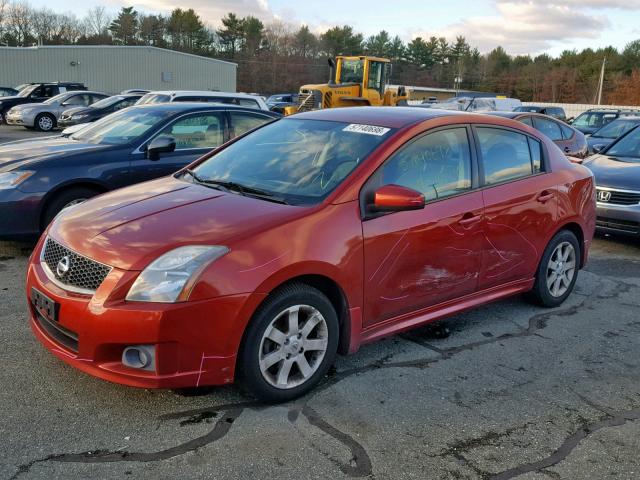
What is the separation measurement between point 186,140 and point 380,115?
3310 mm

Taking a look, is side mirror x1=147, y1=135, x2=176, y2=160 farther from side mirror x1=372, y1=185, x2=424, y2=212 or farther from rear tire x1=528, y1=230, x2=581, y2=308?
rear tire x1=528, y1=230, x2=581, y2=308

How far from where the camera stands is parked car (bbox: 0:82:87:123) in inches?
979

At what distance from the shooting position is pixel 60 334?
3266 mm

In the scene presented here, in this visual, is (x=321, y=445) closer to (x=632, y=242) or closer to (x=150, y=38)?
(x=632, y=242)

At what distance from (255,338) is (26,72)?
47467mm

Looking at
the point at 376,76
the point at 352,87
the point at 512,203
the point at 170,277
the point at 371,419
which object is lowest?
the point at 371,419

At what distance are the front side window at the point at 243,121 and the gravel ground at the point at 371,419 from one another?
372 centimetres

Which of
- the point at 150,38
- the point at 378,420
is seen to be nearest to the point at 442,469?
the point at 378,420

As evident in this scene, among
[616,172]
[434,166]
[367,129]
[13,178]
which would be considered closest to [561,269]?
[434,166]

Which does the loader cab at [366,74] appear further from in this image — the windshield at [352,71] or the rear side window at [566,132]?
the rear side window at [566,132]

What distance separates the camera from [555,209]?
495 cm

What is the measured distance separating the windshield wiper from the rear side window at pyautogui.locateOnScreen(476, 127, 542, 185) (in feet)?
5.53

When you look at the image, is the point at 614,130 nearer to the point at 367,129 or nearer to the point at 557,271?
the point at 557,271

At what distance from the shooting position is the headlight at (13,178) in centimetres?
576
